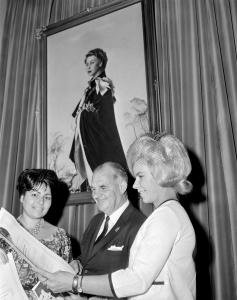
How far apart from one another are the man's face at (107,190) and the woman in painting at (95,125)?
61 centimetres

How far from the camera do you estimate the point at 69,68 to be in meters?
4.24

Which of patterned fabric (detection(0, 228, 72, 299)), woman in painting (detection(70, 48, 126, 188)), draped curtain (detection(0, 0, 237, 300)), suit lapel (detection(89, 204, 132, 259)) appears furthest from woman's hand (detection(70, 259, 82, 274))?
woman in painting (detection(70, 48, 126, 188))

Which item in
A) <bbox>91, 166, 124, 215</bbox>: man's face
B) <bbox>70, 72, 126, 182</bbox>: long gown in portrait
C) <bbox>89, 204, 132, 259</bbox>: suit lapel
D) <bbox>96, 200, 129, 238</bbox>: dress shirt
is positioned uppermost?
<bbox>70, 72, 126, 182</bbox>: long gown in portrait

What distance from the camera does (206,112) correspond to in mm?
3148

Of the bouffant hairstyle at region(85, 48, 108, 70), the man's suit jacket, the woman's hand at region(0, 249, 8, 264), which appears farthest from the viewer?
the bouffant hairstyle at region(85, 48, 108, 70)

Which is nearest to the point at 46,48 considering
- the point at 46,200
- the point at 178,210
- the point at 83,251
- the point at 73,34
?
the point at 73,34

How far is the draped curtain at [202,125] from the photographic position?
2.85 meters

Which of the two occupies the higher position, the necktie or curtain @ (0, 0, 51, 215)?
curtain @ (0, 0, 51, 215)

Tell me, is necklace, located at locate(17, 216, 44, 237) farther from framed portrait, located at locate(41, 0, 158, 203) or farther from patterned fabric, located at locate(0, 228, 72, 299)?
framed portrait, located at locate(41, 0, 158, 203)

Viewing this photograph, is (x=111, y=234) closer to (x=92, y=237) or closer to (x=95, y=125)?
(x=92, y=237)

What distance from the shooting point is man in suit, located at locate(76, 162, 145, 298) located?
7.78ft

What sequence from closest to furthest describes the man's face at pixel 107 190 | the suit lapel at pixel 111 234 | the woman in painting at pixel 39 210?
the suit lapel at pixel 111 234
the man's face at pixel 107 190
the woman in painting at pixel 39 210

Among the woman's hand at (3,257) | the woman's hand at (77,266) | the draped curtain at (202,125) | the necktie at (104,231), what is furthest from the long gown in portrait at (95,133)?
the woman's hand at (3,257)

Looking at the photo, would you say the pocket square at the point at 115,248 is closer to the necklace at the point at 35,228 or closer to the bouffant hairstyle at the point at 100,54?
the necklace at the point at 35,228
